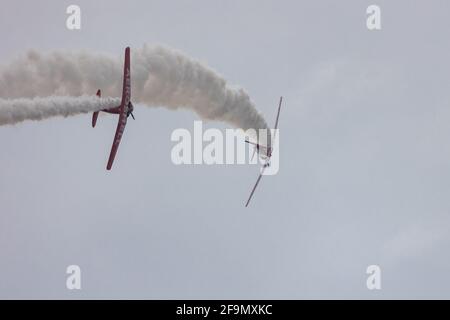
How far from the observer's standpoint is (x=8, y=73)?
5506 cm

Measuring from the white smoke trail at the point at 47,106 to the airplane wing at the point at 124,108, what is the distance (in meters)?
0.61

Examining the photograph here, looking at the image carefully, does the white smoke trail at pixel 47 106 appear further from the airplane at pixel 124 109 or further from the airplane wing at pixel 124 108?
the airplane wing at pixel 124 108

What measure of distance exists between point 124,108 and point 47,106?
957 cm

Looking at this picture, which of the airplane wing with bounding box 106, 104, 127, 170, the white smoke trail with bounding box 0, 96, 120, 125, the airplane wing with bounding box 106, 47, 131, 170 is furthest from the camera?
the airplane wing with bounding box 106, 104, 127, 170

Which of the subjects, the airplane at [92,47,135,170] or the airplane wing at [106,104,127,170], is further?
the airplane wing at [106,104,127,170]

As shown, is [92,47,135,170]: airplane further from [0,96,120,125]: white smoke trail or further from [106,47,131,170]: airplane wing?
[0,96,120,125]: white smoke trail

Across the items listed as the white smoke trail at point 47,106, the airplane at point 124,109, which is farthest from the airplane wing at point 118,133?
the white smoke trail at point 47,106

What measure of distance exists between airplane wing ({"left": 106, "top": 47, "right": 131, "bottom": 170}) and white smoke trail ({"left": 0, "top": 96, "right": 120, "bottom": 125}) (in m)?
0.61

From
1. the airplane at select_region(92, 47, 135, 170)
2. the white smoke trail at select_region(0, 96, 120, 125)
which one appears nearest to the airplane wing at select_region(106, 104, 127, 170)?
the airplane at select_region(92, 47, 135, 170)

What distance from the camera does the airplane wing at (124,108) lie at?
61.5 metres

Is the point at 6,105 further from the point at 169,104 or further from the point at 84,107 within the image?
the point at 169,104

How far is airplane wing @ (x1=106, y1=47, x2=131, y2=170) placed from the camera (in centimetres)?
6147
